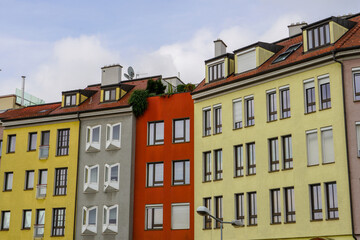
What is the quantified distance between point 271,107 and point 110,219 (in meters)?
15.3

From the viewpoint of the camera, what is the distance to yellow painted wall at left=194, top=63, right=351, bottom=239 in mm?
33719

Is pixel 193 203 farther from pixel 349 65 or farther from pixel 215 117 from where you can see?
pixel 349 65

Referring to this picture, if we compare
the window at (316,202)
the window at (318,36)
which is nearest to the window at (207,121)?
the window at (318,36)

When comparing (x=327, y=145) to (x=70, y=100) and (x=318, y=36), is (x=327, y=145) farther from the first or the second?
(x=70, y=100)

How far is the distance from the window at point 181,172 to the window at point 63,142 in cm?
1002

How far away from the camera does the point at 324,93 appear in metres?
35.5

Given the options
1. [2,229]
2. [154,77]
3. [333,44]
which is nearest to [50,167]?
[2,229]

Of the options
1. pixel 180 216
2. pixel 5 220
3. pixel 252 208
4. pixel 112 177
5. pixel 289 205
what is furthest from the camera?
pixel 5 220

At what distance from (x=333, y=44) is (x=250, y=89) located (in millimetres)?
6666

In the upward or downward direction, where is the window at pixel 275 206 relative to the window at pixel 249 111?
downward

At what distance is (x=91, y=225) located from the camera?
150ft

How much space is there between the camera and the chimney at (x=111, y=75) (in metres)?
51.9

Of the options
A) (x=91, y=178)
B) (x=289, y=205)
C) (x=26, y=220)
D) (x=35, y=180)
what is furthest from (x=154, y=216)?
(x=26, y=220)

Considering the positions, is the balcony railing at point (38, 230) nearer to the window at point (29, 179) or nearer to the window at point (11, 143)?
the window at point (29, 179)
